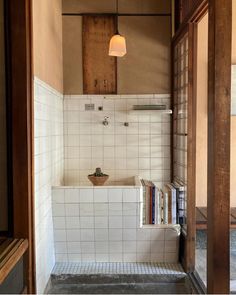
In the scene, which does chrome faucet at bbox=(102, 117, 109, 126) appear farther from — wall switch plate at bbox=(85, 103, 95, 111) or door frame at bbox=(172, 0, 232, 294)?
door frame at bbox=(172, 0, 232, 294)

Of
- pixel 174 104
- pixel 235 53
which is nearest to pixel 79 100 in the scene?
pixel 174 104

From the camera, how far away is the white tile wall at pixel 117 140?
393 centimetres

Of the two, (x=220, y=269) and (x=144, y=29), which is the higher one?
(x=144, y=29)

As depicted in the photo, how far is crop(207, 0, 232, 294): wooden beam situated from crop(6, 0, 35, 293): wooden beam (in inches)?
47.6

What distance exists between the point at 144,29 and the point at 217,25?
199cm

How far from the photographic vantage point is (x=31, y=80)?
2312 mm

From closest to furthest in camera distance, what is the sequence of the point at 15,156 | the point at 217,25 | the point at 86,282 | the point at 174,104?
the point at 217,25 → the point at 15,156 → the point at 86,282 → the point at 174,104

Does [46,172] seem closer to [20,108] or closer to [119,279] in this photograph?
[20,108]

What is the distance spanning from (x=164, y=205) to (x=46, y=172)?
4.17ft

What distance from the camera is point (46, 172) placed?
292cm

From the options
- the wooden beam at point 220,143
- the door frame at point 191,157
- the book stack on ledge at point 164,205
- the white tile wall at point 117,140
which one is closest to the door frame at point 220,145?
the wooden beam at point 220,143

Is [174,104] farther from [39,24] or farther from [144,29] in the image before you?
[39,24]

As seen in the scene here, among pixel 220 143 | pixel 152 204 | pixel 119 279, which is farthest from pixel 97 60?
pixel 119 279

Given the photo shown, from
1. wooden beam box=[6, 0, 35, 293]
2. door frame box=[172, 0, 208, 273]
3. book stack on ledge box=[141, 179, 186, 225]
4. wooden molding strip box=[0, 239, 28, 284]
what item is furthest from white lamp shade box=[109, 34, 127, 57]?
wooden molding strip box=[0, 239, 28, 284]
